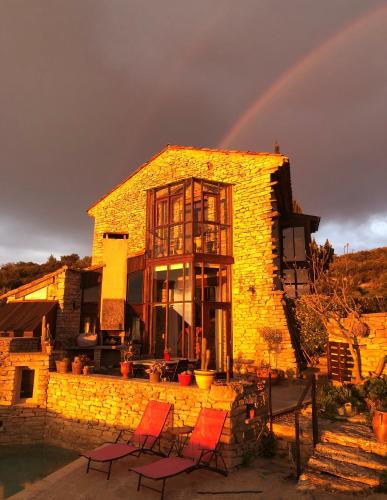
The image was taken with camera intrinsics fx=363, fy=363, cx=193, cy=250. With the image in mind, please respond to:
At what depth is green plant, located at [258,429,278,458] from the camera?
23.6ft

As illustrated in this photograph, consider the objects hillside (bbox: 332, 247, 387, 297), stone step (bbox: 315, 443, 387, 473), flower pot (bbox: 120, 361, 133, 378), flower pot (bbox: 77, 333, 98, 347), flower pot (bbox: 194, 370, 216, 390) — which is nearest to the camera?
stone step (bbox: 315, 443, 387, 473)

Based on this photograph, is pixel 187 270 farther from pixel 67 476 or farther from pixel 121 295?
pixel 67 476

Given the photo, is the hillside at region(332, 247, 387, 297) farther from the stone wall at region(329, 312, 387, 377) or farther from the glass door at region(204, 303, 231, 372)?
the stone wall at region(329, 312, 387, 377)

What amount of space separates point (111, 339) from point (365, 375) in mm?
8928

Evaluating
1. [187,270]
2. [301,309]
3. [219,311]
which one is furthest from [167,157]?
[301,309]

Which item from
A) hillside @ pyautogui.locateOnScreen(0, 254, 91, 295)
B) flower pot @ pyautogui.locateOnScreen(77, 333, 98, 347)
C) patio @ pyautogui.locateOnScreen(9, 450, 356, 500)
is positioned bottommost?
patio @ pyautogui.locateOnScreen(9, 450, 356, 500)

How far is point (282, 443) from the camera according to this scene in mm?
7273

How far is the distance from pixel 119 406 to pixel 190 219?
7923mm

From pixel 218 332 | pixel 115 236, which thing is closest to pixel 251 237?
pixel 218 332

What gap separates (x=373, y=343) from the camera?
9469 mm

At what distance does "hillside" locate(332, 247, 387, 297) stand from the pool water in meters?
17.4

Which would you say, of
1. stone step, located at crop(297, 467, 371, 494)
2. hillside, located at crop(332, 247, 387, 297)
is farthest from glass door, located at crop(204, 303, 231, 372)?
Result: hillside, located at crop(332, 247, 387, 297)

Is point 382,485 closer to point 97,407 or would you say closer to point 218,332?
point 97,407

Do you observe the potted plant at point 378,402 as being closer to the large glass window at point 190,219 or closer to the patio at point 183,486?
the patio at point 183,486
